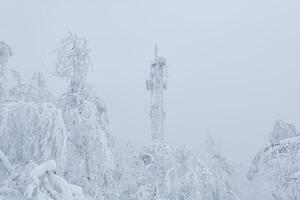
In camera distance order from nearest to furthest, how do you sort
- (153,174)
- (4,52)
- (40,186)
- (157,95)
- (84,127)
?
1. (40,186)
2. (84,127)
3. (4,52)
4. (153,174)
5. (157,95)

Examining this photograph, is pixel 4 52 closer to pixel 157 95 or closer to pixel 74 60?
pixel 74 60

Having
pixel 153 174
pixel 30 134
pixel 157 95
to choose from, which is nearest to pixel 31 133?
pixel 30 134

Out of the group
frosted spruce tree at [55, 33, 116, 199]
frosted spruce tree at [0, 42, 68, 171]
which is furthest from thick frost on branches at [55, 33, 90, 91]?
frosted spruce tree at [0, 42, 68, 171]

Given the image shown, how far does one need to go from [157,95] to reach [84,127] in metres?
9.16

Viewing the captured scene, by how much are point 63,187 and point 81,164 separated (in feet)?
9.66

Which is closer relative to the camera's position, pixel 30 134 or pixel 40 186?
pixel 40 186

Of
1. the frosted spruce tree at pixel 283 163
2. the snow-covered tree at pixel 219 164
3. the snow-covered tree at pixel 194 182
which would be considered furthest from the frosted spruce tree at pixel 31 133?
the snow-covered tree at pixel 219 164

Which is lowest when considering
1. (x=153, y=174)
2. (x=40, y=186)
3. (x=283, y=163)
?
(x=40, y=186)

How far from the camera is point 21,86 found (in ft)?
28.2

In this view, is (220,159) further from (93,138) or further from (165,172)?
(93,138)

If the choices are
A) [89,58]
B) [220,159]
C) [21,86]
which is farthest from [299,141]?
[220,159]

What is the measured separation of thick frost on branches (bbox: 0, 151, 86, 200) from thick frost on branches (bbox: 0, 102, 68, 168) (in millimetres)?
974

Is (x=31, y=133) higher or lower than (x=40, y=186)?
higher

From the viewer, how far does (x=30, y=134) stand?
645 cm
